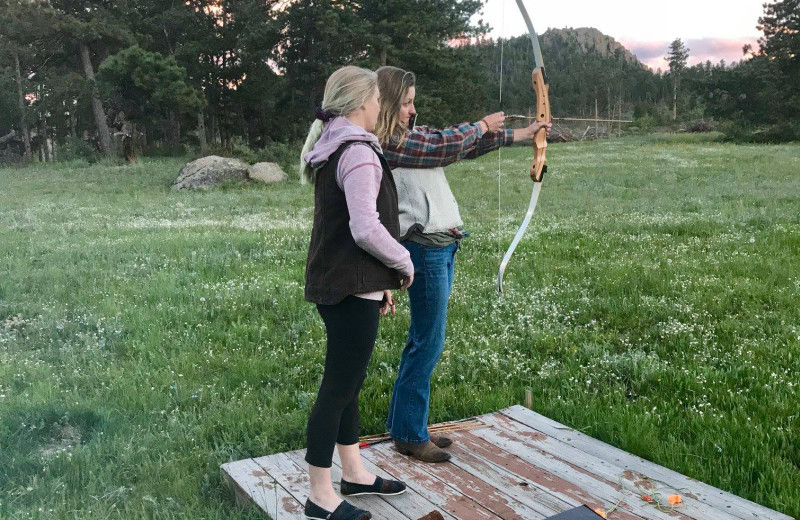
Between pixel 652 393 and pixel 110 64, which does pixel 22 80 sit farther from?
pixel 652 393

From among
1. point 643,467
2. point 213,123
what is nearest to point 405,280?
point 643,467

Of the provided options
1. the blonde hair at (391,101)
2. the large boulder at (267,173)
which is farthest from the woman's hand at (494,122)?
the large boulder at (267,173)

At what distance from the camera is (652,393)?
193 inches

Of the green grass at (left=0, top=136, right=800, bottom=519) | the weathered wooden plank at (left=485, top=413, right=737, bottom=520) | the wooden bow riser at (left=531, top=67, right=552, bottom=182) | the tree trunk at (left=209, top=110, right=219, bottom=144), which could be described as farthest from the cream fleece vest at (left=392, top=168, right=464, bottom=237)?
the tree trunk at (left=209, top=110, right=219, bottom=144)

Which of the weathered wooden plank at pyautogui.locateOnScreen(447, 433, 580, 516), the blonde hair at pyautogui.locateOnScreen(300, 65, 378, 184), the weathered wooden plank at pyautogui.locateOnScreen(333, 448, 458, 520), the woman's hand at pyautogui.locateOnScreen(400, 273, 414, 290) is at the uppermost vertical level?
the blonde hair at pyautogui.locateOnScreen(300, 65, 378, 184)

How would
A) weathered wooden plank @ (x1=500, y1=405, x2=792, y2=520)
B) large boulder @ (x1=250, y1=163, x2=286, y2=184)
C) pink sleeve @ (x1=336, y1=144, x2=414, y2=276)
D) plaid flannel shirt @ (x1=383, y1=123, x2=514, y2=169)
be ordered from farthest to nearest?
1. large boulder @ (x1=250, y1=163, x2=286, y2=184)
2. plaid flannel shirt @ (x1=383, y1=123, x2=514, y2=169)
3. weathered wooden plank @ (x1=500, y1=405, x2=792, y2=520)
4. pink sleeve @ (x1=336, y1=144, x2=414, y2=276)

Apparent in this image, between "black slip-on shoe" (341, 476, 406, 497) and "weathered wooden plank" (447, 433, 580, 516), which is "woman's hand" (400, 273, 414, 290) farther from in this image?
"weathered wooden plank" (447, 433, 580, 516)

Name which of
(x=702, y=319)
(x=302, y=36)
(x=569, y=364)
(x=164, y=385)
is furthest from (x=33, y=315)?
(x=302, y=36)

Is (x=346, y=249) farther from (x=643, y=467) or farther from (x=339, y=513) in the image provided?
(x=643, y=467)

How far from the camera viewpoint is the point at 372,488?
3.34 meters

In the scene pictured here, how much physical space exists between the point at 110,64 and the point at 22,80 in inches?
319

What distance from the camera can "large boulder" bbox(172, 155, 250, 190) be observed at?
2022 cm

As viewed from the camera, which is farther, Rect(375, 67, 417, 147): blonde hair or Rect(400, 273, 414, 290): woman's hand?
Rect(375, 67, 417, 147): blonde hair

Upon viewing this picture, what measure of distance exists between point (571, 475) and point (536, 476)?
17 cm
